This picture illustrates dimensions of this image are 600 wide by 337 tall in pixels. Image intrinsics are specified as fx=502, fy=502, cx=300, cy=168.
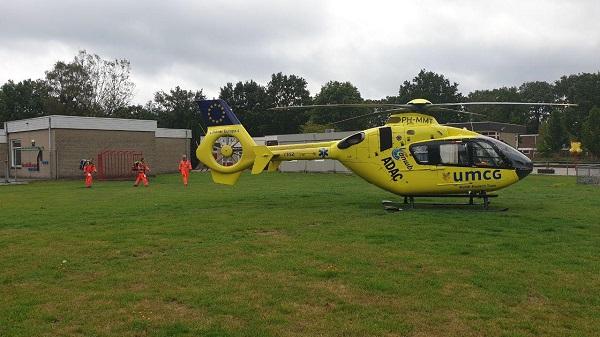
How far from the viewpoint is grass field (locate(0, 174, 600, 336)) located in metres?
5.16

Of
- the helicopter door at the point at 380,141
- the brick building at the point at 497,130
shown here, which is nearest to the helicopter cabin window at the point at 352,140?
the helicopter door at the point at 380,141

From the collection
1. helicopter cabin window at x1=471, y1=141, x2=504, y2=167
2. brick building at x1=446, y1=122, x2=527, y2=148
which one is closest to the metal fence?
helicopter cabin window at x1=471, y1=141, x2=504, y2=167

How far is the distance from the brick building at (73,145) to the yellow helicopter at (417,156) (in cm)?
2243

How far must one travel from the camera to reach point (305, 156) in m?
15.5

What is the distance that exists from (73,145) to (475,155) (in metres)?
30.2

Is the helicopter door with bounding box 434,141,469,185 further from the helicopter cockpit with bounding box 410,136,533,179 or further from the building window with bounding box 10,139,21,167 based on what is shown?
the building window with bounding box 10,139,21,167

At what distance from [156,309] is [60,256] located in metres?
3.58

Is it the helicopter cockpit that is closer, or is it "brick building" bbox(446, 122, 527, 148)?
the helicopter cockpit

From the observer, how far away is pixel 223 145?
16.5m

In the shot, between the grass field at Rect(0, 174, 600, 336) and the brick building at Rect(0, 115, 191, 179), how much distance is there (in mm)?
24130

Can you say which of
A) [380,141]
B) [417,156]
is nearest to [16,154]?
[380,141]

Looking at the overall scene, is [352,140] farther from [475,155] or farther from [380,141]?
[475,155]

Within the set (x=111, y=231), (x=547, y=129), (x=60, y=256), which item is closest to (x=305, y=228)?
(x=111, y=231)

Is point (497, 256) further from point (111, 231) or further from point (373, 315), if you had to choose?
point (111, 231)
